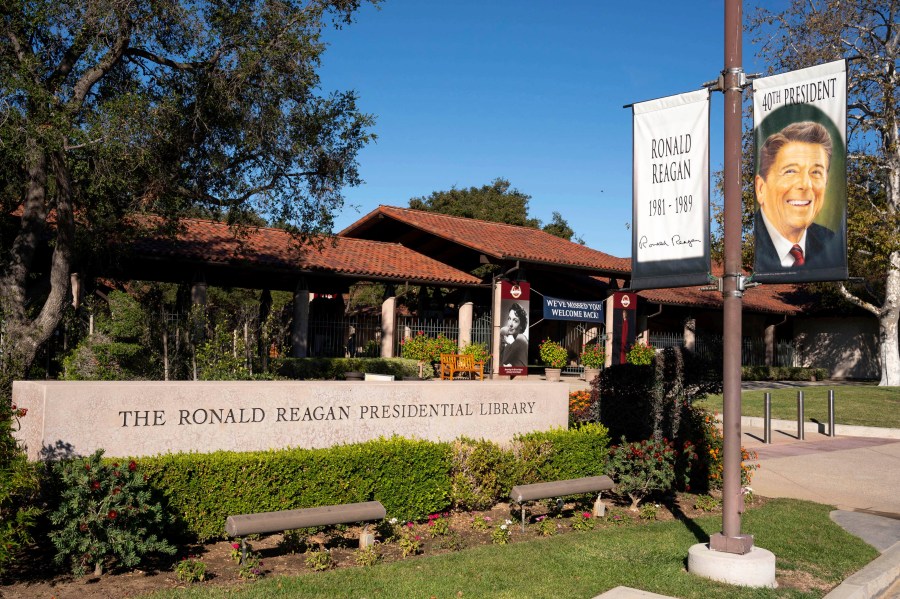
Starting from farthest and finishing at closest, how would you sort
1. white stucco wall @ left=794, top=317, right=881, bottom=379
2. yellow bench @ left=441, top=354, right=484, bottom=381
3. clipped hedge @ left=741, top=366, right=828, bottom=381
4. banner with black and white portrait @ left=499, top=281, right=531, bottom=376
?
white stucco wall @ left=794, top=317, right=881, bottom=379
clipped hedge @ left=741, top=366, right=828, bottom=381
banner with black and white portrait @ left=499, top=281, right=531, bottom=376
yellow bench @ left=441, top=354, right=484, bottom=381

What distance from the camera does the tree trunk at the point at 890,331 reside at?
2859cm

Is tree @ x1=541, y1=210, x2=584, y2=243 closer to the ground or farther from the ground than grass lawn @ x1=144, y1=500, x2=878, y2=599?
farther from the ground

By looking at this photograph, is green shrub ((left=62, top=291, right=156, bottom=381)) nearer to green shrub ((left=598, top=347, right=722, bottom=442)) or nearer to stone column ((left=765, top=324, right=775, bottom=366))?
green shrub ((left=598, top=347, right=722, bottom=442))

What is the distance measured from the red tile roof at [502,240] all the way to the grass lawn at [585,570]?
17.3 meters

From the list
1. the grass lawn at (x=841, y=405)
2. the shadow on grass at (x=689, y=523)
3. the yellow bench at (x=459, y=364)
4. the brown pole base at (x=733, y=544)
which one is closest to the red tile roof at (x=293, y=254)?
the yellow bench at (x=459, y=364)

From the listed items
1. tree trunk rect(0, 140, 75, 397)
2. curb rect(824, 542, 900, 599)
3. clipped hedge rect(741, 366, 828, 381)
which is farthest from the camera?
clipped hedge rect(741, 366, 828, 381)

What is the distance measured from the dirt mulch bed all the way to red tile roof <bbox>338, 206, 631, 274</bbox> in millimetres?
16564

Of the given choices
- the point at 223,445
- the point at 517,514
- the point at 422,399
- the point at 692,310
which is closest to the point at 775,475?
the point at 517,514

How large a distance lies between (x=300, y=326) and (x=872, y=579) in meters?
17.6

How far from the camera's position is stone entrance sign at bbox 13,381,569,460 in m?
6.44

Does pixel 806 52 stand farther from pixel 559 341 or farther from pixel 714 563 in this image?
pixel 714 563

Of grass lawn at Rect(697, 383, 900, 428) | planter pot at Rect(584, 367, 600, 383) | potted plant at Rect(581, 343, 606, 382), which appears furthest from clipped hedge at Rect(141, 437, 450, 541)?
potted plant at Rect(581, 343, 606, 382)

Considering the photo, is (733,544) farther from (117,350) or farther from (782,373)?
(782,373)

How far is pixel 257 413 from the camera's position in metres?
7.46
